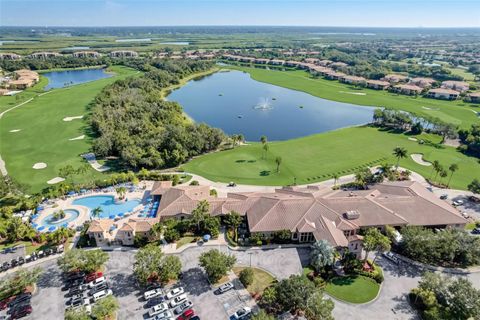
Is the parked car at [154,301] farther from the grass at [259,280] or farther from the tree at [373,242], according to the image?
the tree at [373,242]

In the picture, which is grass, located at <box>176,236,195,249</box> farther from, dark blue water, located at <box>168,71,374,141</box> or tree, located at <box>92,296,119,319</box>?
dark blue water, located at <box>168,71,374,141</box>

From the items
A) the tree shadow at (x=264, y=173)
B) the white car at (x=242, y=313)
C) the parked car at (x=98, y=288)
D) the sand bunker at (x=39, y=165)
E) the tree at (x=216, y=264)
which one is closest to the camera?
the white car at (x=242, y=313)

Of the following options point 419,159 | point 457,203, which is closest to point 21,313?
point 457,203

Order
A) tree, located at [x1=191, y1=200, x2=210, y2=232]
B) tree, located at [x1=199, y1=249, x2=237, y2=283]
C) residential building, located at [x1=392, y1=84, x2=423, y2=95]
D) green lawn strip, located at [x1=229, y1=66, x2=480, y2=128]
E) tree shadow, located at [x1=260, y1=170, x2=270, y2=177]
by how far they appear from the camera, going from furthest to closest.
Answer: residential building, located at [x1=392, y1=84, x2=423, y2=95] → green lawn strip, located at [x1=229, y1=66, x2=480, y2=128] → tree shadow, located at [x1=260, y1=170, x2=270, y2=177] → tree, located at [x1=191, y1=200, x2=210, y2=232] → tree, located at [x1=199, y1=249, x2=237, y2=283]

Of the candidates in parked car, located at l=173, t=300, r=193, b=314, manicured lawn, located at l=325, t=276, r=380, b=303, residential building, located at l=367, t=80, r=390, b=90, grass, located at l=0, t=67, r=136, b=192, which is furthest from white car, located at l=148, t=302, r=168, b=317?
residential building, located at l=367, t=80, r=390, b=90

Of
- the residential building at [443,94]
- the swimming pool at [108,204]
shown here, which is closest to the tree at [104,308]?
the swimming pool at [108,204]

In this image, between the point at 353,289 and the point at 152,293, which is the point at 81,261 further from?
the point at 353,289
